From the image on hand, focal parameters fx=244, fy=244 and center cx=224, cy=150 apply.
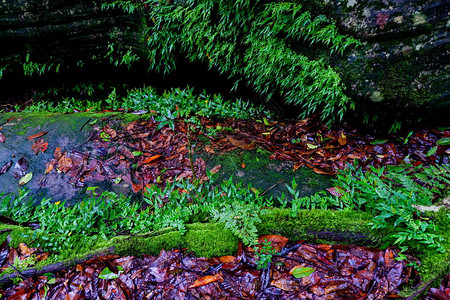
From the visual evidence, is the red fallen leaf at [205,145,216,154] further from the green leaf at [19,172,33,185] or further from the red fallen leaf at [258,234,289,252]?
the green leaf at [19,172,33,185]

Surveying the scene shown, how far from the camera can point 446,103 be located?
359 centimetres

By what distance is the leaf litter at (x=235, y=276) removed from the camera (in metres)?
1.90

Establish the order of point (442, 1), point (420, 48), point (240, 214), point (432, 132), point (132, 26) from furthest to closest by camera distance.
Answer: point (132, 26) < point (432, 132) < point (420, 48) < point (442, 1) < point (240, 214)

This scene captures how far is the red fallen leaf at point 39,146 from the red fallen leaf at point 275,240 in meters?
3.71

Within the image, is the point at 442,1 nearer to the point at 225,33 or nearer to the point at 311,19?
the point at 311,19

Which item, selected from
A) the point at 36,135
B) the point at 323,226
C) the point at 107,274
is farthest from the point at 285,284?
the point at 36,135

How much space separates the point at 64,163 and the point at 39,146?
2.34 ft

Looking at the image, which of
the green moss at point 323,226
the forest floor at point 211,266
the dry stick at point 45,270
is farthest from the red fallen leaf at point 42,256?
the green moss at point 323,226

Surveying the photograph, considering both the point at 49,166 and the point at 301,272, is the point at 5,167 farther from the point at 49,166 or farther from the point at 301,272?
the point at 301,272

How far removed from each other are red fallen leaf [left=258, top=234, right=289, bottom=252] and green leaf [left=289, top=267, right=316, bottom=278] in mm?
210

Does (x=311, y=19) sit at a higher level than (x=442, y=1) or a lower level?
lower

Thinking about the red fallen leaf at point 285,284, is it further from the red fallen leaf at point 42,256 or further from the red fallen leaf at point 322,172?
the red fallen leaf at point 42,256

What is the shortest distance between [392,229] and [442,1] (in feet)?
10.3

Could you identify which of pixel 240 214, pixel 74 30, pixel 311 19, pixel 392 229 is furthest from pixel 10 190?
pixel 311 19
